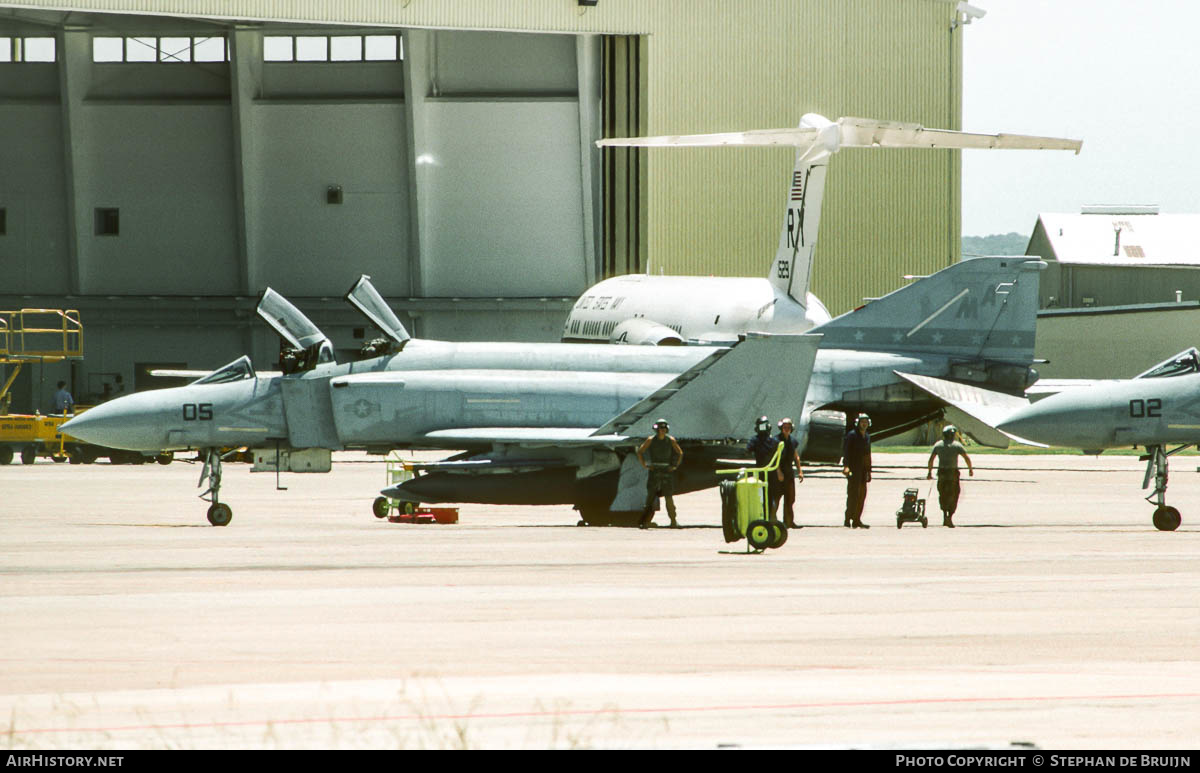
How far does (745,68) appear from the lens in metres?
42.9

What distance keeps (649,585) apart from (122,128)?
127ft

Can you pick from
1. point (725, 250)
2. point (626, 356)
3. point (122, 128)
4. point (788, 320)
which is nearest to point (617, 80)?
point (725, 250)

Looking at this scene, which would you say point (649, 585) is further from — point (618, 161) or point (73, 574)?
point (618, 161)

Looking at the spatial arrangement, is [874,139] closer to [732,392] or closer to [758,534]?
[732,392]

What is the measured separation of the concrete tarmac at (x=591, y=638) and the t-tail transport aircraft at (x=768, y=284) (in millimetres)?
16658

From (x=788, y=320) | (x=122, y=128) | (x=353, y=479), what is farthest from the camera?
(x=122, y=128)

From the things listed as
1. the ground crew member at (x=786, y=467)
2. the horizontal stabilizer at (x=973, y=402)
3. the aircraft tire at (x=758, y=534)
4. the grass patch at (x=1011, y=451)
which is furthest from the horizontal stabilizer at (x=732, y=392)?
the grass patch at (x=1011, y=451)

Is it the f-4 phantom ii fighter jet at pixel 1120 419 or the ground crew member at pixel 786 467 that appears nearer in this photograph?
the ground crew member at pixel 786 467

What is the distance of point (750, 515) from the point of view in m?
15.3

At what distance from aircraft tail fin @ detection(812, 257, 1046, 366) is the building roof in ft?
163

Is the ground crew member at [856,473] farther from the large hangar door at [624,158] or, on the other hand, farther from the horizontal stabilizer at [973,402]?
the large hangar door at [624,158]

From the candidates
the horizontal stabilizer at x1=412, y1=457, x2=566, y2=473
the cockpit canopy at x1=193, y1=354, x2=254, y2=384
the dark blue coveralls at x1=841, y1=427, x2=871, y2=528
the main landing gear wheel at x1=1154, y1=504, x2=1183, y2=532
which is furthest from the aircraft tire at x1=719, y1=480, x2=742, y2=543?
the cockpit canopy at x1=193, y1=354, x2=254, y2=384

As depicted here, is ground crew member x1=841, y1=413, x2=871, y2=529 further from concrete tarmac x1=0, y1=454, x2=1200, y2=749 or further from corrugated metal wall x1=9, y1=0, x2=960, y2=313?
corrugated metal wall x1=9, y1=0, x2=960, y2=313

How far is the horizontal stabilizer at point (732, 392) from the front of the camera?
19203mm
